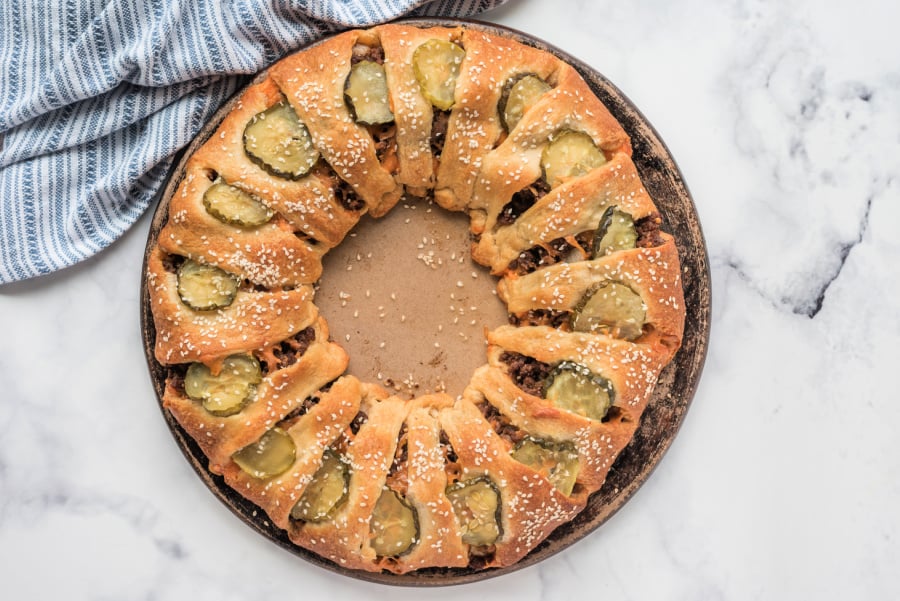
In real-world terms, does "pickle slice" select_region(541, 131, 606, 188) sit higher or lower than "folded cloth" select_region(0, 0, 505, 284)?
higher

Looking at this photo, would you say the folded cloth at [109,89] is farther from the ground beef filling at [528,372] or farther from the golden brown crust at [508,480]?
the golden brown crust at [508,480]

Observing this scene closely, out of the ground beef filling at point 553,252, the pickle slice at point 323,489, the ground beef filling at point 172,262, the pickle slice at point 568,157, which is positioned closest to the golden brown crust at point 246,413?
the pickle slice at point 323,489

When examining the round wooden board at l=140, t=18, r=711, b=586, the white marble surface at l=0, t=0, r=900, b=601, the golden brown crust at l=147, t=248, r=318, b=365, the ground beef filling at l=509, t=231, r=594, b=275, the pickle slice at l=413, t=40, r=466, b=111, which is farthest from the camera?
the white marble surface at l=0, t=0, r=900, b=601

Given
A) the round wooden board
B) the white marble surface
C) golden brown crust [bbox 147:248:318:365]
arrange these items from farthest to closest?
1. the white marble surface
2. the round wooden board
3. golden brown crust [bbox 147:248:318:365]

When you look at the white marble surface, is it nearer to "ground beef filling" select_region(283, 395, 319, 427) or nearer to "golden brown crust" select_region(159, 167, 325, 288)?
"golden brown crust" select_region(159, 167, 325, 288)

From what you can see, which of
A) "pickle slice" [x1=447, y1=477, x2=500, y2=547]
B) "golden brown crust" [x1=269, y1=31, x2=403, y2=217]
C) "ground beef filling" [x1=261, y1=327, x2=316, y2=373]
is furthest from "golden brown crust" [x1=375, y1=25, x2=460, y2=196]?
"pickle slice" [x1=447, y1=477, x2=500, y2=547]

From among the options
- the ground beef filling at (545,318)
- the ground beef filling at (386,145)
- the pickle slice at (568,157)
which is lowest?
the ground beef filling at (545,318)

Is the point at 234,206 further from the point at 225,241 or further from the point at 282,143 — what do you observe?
the point at 282,143

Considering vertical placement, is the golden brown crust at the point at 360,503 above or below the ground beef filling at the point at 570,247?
below
